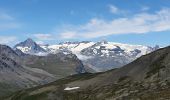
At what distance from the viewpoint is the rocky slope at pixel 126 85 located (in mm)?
134500

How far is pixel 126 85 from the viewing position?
151 metres

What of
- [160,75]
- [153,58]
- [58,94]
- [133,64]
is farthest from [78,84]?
[160,75]

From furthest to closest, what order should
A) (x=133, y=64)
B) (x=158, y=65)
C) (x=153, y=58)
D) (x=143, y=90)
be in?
(x=133, y=64)
(x=153, y=58)
(x=158, y=65)
(x=143, y=90)

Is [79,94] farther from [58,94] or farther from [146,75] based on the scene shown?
[146,75]

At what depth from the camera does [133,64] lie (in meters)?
180

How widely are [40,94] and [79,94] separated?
111 feet

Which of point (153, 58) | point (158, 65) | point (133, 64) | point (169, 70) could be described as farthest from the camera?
point (133, 64)

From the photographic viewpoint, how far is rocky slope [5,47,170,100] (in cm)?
13450

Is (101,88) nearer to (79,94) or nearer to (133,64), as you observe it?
(79,94)

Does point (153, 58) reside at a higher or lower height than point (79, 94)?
higher

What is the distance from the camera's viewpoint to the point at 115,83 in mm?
164250

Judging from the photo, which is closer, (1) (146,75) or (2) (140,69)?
(1) (146,75)

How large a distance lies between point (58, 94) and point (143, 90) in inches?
2175

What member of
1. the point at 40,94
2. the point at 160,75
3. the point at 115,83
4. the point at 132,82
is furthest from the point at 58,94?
the point at 160,75
